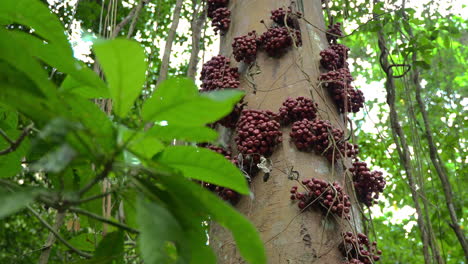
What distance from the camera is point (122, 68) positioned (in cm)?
74

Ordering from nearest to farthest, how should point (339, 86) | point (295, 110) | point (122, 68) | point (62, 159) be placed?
→ point (62, 159) → point (122, 68) → point (295, 110) → point (339, 86)

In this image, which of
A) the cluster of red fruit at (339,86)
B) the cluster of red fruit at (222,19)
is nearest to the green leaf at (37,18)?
the cluster of red fruit at (339,86)

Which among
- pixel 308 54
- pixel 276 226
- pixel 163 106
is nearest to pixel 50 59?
pixel 163 106

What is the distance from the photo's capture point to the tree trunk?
4.57 ft

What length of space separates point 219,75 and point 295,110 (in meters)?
0.38

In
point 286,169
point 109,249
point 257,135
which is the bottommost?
point 109,249

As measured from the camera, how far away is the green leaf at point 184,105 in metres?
0.72

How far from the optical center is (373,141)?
16.4 ft

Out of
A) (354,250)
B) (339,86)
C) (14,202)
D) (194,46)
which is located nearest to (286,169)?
(354,250)

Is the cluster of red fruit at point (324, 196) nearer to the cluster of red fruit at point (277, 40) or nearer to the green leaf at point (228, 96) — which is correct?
the cluster of red fruit at point (277, 40)

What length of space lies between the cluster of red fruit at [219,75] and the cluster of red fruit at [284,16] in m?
0.27

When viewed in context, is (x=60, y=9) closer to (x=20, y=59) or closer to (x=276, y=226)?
(x=276, y=226)

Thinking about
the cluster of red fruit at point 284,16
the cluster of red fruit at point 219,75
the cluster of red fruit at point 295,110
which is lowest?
the cluster of red fruit at point 295,110

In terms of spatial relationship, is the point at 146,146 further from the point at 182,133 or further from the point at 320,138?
the point at 320,138
